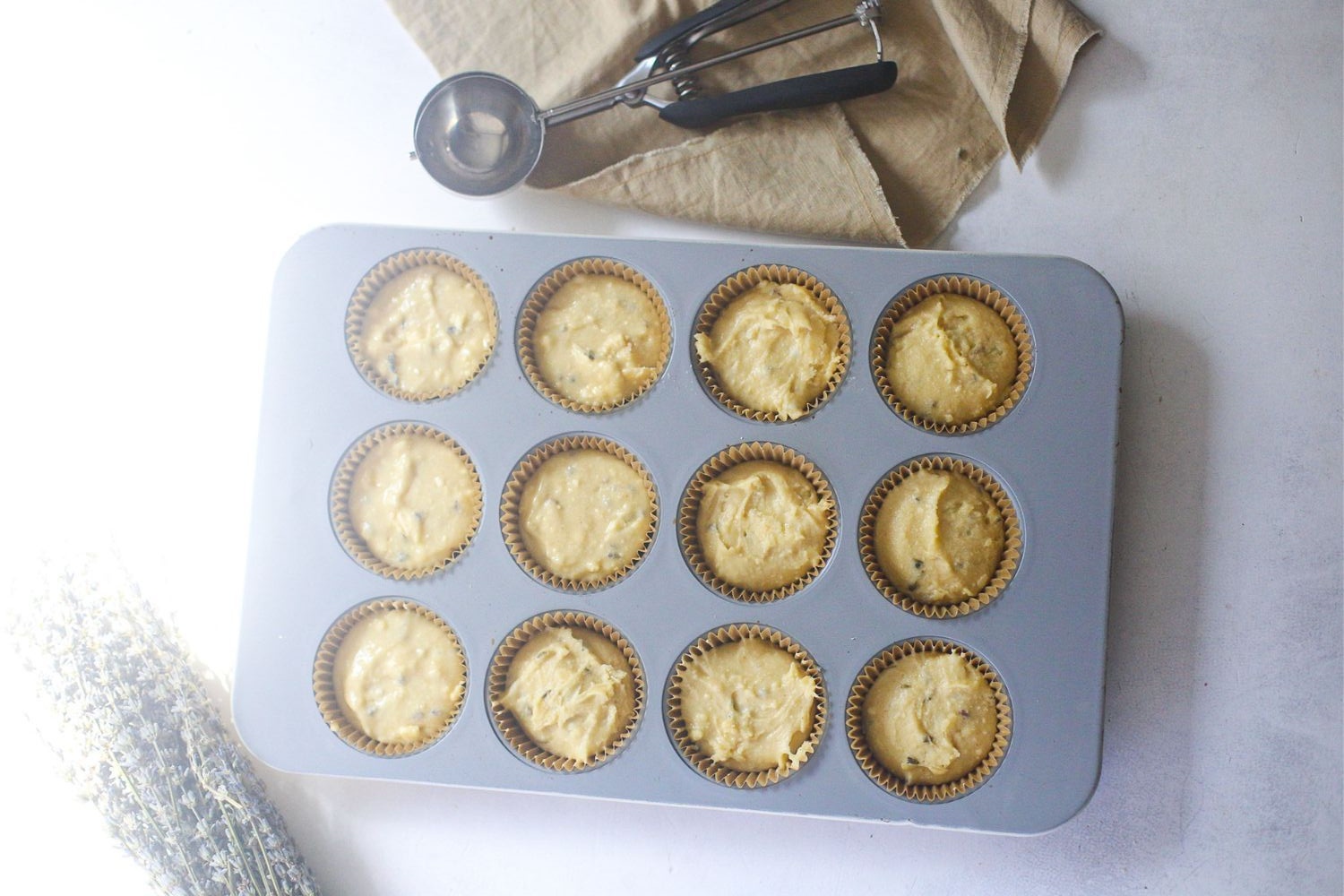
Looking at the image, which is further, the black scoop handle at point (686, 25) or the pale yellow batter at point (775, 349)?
the black scoop handle at point (686, 25)

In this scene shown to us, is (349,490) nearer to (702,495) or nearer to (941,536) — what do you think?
(702,495)

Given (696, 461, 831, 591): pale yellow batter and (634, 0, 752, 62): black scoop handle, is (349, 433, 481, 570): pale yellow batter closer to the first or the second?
(696, 461, 831, 591): pale yellow batter

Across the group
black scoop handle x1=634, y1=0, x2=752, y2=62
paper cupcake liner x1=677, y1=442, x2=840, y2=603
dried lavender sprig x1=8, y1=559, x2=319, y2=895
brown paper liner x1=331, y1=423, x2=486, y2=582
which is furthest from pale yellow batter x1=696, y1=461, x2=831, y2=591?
dried lavender sprig x1=8, y1=559, x2=319, y2=895

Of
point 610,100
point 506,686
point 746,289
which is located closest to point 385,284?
point 610,100

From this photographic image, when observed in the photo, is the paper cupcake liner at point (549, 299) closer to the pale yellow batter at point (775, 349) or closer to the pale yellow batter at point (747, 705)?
the pale yellow batter at point (775, 349)

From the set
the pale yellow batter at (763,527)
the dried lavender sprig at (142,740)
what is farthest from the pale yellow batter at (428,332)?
the dried lavender sprig at (142,740)

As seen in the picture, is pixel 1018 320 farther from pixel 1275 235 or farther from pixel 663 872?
pixel 663 872
